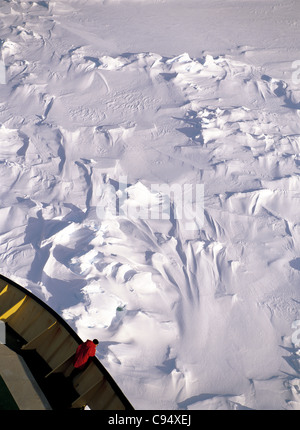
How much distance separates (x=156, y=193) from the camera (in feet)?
42.5

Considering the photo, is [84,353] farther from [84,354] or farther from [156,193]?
[156,193]

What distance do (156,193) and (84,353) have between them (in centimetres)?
887

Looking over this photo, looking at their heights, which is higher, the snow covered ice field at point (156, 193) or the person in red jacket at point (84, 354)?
the person in red jacket at point (84, 354)

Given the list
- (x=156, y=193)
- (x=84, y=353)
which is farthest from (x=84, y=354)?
(x=156, y=193)

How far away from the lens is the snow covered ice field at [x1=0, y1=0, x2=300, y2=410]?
9586mm

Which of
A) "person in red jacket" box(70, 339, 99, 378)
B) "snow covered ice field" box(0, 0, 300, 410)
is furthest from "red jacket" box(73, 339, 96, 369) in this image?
"snow covered ice field" box(0, 0, 300, 410)

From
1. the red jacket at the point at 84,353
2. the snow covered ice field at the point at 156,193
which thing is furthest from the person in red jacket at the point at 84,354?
the snow covered ice field at the point at 156,193

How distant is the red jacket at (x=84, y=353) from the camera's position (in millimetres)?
4352

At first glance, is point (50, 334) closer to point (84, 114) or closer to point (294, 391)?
point (294, 391)

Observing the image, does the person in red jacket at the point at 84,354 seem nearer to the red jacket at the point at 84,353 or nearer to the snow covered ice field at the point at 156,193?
the red jacket at the point at 84,353

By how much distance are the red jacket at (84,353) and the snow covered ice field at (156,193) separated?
4.82m

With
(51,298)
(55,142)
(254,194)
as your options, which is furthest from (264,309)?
(55,142)

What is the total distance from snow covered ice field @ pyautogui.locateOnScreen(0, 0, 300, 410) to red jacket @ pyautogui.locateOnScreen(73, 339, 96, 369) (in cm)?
482

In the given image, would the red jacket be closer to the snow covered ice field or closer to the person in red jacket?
the person in red jacket
